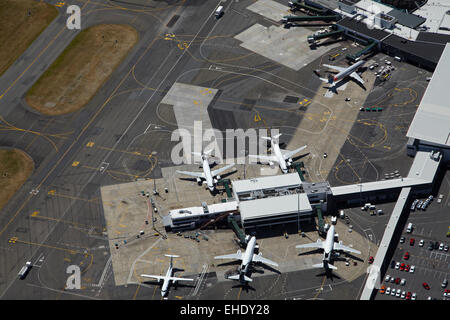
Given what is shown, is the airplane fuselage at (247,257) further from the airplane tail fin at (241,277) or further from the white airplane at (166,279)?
the white airplane at (166,279)

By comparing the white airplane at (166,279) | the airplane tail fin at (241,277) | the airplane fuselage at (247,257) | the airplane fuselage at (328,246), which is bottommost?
the airplane fuselage at (328,246)

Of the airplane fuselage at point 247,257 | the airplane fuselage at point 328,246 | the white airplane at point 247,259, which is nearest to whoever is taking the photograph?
the airplane fuselage at point 247,257

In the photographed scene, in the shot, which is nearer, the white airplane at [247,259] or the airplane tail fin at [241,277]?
the airplane tail fin at [241,277]

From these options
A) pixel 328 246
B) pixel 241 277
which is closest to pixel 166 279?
pixel 241 277

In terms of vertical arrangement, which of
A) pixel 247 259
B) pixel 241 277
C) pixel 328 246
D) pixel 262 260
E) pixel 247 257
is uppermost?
pixel 247 257

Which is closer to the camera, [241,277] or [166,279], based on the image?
[166,279]

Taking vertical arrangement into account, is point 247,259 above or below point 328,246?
above

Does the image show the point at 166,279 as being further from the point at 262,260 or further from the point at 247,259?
the point at 262,260

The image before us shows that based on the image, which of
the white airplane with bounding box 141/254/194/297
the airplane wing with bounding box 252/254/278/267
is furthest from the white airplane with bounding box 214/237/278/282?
the white airplane with bounding box 141/254/194/297

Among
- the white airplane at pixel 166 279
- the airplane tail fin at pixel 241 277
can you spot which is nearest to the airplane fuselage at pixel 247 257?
the airplane tail fin at pixel 241 277

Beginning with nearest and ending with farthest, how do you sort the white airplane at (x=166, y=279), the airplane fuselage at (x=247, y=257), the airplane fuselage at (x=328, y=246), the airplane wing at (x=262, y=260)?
the white airplane at (x=166, y=279) < the airplane fuselage at (x=247, y=257) < the airplane fuselage at (x=328, y=246) < the airplane wing at (x=262, y=260)

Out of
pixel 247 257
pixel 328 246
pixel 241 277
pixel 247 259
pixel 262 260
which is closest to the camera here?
pixel 241 277
